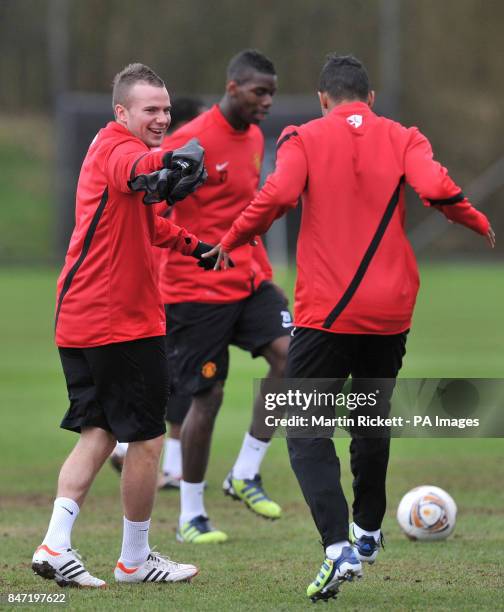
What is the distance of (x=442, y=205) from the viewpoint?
5.52m

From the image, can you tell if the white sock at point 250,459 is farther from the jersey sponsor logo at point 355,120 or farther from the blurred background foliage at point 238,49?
the blurred background foliage at point 238,49

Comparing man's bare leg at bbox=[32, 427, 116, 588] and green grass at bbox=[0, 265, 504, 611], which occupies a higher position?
man's bare leg at bbox=[32, 427, 116, 588]

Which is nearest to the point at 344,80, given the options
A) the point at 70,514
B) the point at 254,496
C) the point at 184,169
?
the point at 184,169

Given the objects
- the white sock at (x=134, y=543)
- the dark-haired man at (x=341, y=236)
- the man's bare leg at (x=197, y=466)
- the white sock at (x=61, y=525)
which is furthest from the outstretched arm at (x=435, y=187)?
the man's bare leg at (x=197, y=466)

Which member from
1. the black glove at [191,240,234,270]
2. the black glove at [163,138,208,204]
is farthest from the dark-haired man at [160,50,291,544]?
the black glove at [163,138,208,204]

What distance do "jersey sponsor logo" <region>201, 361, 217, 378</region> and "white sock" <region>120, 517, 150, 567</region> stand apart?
1.89 m

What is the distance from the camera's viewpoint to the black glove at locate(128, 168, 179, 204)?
544 centimetres

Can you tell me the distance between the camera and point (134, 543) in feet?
19.7

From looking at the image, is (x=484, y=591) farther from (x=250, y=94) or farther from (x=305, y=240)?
(x=250, y=94)

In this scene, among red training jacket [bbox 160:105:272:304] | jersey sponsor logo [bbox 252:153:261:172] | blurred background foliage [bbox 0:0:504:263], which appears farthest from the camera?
blurred background foliage [bbox 0:0:504:263]

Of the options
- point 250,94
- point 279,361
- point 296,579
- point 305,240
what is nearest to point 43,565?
point 296,579

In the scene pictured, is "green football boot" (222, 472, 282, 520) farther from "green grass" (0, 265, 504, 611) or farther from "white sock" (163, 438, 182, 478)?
"white sock" (163, 438, 182, 478)

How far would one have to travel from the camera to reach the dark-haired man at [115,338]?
5809mm

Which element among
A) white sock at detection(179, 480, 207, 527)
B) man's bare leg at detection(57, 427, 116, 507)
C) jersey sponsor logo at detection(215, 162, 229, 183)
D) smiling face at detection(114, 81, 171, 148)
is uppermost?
smiling face at detection(114, 81, 171, 148)
